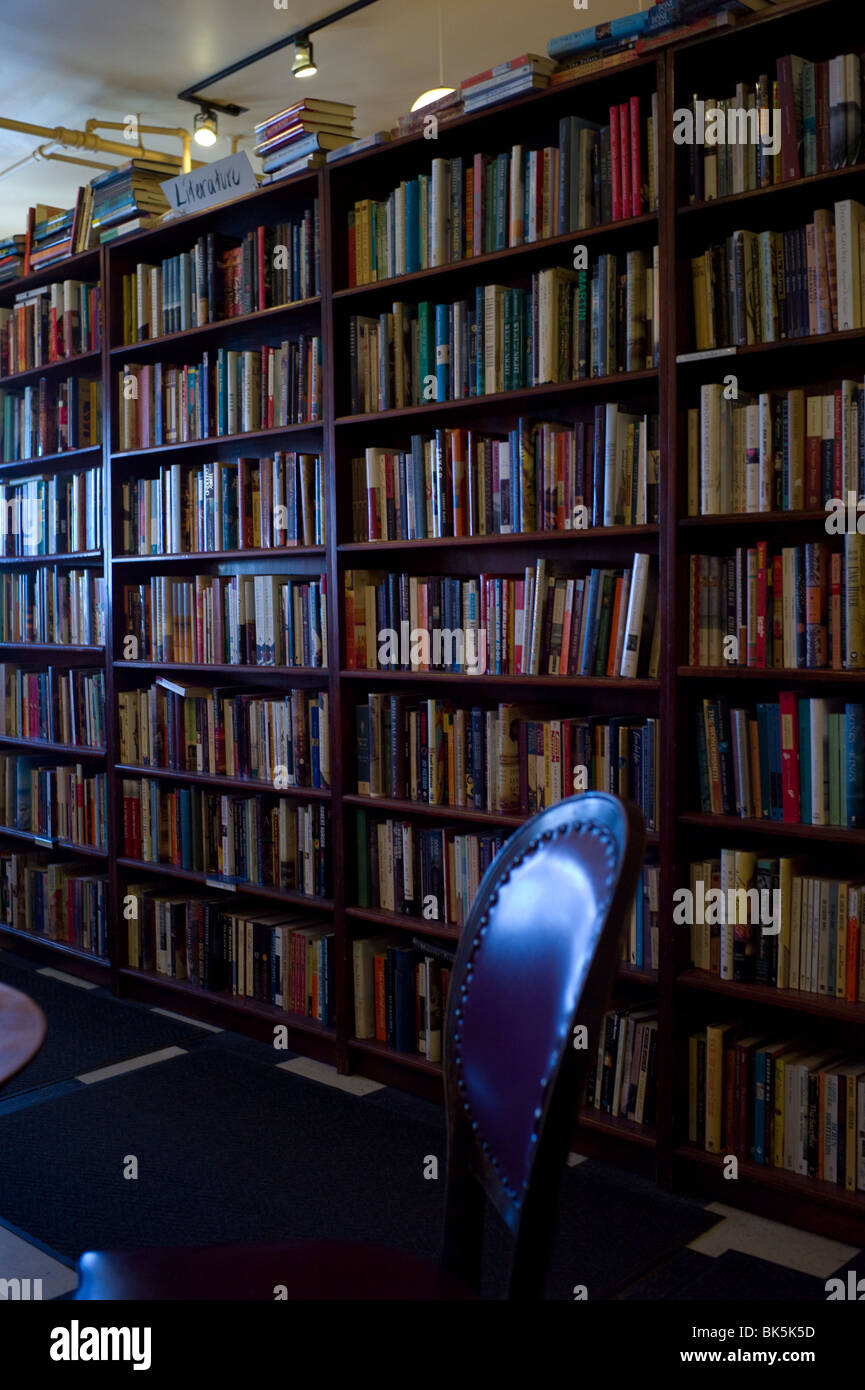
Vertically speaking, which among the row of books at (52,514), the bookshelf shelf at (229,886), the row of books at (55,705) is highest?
the row of books at (52,514)

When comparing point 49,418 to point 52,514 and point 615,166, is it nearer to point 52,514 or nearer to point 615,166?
point 52,514

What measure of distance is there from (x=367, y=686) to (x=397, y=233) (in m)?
1.19

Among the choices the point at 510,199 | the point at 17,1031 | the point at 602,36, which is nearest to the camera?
the point at 17,1031

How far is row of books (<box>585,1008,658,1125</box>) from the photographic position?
2621 millimetres

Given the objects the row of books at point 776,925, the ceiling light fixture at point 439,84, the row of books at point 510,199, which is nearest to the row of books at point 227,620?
the row of books at point 510,199

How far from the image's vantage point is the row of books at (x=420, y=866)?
9.71 feet

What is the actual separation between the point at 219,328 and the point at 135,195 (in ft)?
2.05

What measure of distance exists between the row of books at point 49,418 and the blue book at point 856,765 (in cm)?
276

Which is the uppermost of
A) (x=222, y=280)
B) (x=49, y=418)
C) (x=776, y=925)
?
(x=222, y=280)

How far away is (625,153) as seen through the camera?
2572 mm

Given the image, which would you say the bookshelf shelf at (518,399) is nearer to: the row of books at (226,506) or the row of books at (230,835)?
the row of books at (226,506)

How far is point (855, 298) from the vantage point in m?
2.25

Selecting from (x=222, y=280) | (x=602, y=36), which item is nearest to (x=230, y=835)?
(x=222, y=280)
